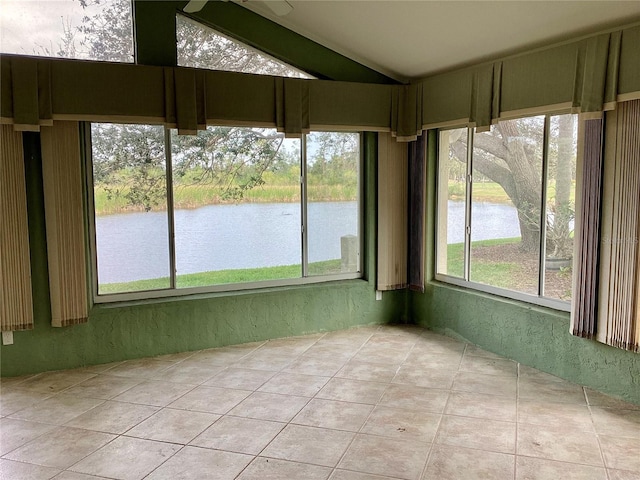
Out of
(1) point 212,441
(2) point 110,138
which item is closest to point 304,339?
(1) point 212,441

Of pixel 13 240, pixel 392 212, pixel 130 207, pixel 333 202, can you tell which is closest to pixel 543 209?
pixel 392 212

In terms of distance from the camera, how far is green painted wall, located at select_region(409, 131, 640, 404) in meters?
3.81

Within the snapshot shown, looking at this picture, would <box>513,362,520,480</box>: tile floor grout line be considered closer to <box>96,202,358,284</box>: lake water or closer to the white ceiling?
Answer: <box>96,202,358,284</box>: lake water

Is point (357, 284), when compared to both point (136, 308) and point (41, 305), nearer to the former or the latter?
point (136, 308)

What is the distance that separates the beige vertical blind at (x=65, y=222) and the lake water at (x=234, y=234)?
25 centimetres

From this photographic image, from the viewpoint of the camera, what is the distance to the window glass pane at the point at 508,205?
4.48m

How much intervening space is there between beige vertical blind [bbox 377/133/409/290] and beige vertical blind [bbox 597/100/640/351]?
2290 mm

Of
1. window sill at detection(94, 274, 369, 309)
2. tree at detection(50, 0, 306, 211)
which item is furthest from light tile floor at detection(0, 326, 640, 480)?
tree at detection(50, 0, 306, 211)

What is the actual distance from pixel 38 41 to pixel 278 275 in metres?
3.00

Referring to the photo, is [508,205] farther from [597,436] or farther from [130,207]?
[130,207]

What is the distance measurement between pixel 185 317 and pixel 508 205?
320 centimetres

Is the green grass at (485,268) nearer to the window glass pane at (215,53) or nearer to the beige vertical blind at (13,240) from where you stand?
the window glass pane at (215,53)

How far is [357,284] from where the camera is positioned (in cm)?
570

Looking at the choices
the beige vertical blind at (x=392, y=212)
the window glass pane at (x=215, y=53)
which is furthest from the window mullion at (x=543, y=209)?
the window glass pane at (x=215, y=53)
